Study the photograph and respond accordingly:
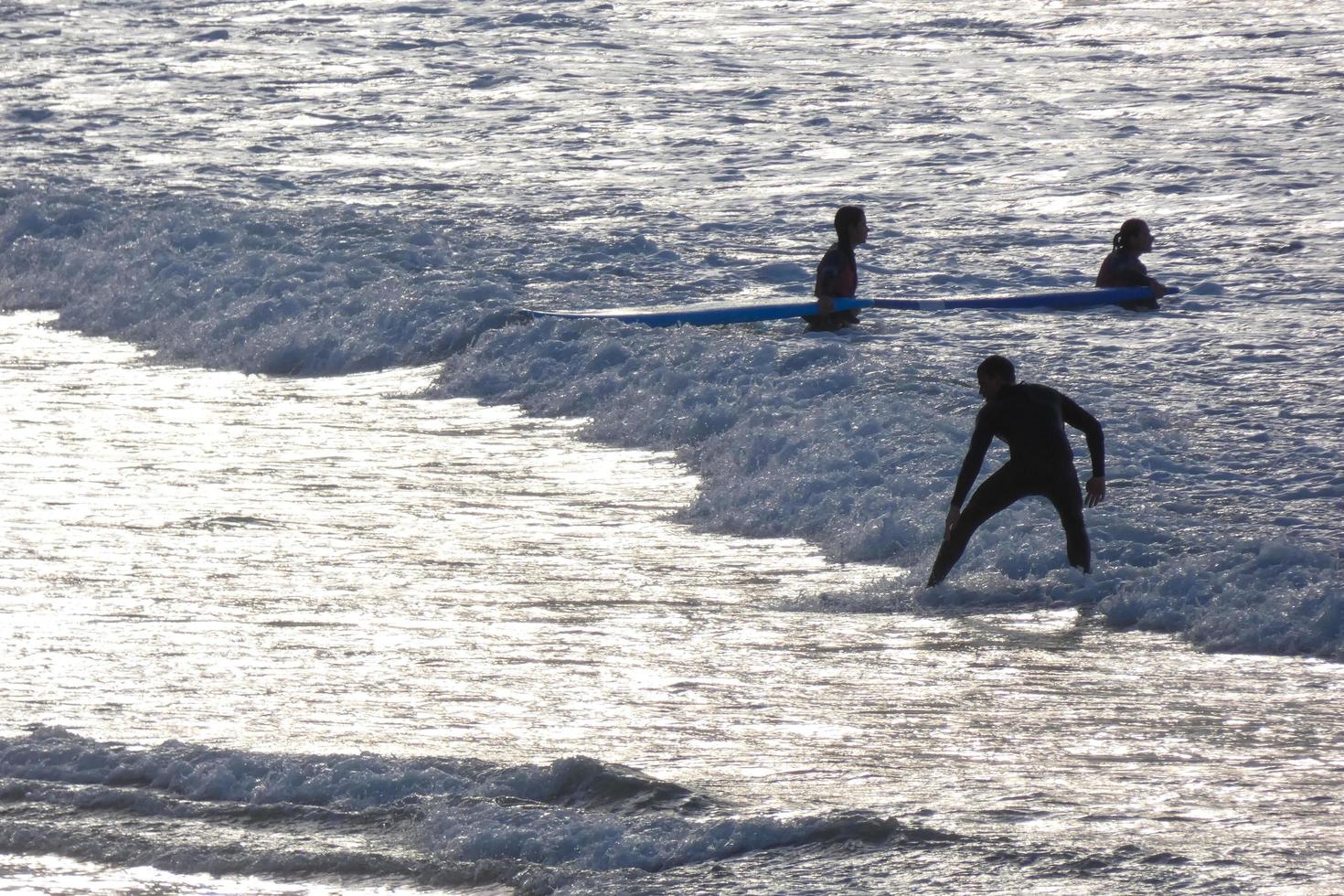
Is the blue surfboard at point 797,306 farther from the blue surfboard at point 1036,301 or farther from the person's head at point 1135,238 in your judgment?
the person's head at point 1135,238

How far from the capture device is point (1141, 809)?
716 cm

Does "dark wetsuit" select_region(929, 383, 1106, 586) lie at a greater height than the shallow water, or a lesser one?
greater

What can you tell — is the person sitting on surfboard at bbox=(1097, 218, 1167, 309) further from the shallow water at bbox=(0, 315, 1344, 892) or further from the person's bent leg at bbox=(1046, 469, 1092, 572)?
the person's bent leg at bbox=(1046, 469, 1092, 572)

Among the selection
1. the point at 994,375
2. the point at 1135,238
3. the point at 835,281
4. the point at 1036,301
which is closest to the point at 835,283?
the point at 835,281

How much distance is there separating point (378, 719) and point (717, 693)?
160cm

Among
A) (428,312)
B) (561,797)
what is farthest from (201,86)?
(561,797)

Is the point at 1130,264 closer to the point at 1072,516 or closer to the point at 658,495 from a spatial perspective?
the point at 658,495

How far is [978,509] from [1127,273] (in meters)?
7.29

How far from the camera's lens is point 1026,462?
10.1 metres

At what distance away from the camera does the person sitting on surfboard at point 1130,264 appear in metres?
16.4

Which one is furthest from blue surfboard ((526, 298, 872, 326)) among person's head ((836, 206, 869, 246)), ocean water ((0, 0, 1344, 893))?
person's head ((836, 206, 869, 246))

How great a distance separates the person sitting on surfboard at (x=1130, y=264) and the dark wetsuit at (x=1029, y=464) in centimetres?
669

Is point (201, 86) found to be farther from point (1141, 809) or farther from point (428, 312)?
point (1141, 809)

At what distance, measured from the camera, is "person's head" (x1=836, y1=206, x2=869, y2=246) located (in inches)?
599
